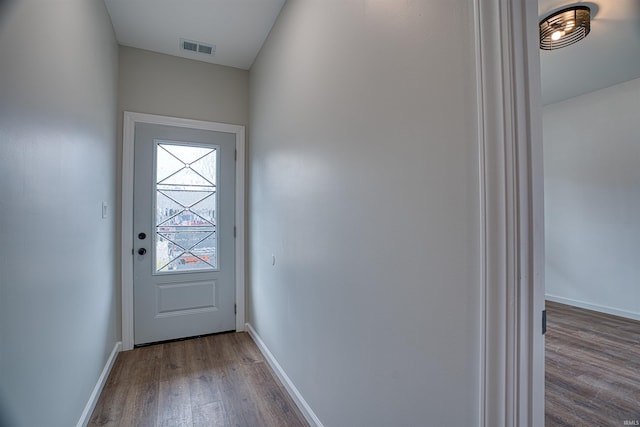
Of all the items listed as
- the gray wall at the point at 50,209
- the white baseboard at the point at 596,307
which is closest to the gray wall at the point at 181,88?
the gray wall at the point at 50,209

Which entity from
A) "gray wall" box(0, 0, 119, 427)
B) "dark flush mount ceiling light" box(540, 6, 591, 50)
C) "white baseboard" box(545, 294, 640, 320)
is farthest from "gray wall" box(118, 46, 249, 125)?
"white baseboard" box(545, 294, 640, 320)

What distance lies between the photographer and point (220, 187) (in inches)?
124

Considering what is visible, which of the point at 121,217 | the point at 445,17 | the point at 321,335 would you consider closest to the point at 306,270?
the point at 321,335

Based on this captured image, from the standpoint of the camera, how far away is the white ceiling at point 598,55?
2209 millimetres

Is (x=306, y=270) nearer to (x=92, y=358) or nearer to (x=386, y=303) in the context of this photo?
(x=386, y=303)

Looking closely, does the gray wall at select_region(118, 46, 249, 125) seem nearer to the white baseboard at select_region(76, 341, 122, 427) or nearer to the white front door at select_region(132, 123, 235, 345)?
the white front door at select_region(132, 123, 235, 345)

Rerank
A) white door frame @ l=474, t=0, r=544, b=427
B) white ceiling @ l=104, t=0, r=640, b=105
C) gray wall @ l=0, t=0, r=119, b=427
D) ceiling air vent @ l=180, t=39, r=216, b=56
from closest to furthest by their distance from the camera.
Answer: white door frame @ l=474, t=0, r=544, b=427
gray wall @ l=0, t=0, r=119, b=427
white ceiling @ l=104, t=0, r=640, b=105
ceiling air vent @ l=180, t=39, r=216, b=56

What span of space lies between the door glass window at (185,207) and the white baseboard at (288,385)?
0.92 metres

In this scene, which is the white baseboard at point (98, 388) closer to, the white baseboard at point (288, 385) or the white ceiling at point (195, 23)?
the white baseboard at point (288, 385)

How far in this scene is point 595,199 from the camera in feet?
12.5

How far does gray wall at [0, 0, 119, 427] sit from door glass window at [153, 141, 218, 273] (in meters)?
0.70

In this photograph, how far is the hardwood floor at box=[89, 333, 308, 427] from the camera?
1870 mm

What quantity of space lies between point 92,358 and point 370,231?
202 centimetres

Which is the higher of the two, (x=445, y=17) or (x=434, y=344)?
(x=445, y=17)
